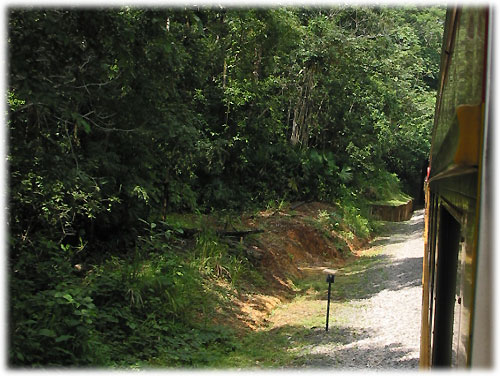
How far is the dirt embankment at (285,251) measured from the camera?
11.7 m

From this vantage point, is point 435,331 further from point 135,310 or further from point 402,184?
point 402,184

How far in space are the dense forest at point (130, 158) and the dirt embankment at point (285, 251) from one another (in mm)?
735

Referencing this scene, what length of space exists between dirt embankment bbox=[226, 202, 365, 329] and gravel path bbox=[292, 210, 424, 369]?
4.20 ft

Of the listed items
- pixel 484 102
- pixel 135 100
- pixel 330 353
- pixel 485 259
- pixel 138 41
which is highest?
pixel 138 41

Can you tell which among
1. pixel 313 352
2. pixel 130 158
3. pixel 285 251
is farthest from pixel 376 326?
pixel 285 251

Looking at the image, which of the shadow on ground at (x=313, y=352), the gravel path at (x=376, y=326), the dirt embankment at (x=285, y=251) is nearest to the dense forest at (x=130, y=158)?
the shadow on ground at (x=313, y=352)

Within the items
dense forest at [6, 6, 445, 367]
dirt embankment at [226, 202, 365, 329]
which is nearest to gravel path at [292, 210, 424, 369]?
dirt embankment at [226, 202, 365, 329]

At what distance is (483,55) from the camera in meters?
1.22

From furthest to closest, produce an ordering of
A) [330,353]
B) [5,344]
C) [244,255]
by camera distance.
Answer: [244,255]
[330,353]
[5,344]

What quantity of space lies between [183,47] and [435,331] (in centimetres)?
781

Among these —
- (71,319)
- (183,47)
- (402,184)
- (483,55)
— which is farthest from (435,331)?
(402,184)

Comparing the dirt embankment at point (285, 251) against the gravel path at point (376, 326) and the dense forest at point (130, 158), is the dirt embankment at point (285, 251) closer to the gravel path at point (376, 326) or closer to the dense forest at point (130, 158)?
the dense forest at point (130, 158)

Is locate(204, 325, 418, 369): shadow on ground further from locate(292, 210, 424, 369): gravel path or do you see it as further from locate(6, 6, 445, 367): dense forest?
locate(6, 6, 445, 367): dense forest

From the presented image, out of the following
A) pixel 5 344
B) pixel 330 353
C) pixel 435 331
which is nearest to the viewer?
pixel 435 331
